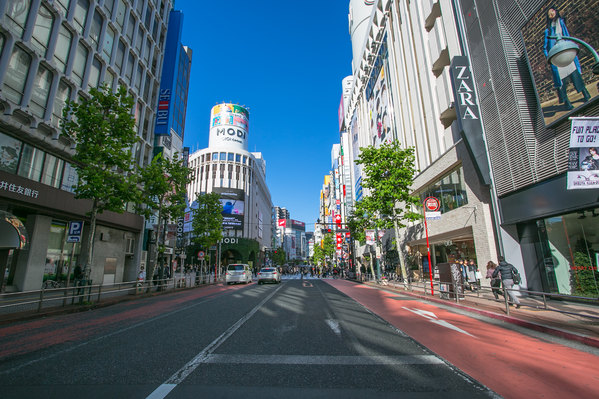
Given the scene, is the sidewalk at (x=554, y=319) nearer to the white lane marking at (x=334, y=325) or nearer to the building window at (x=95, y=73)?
the white lane marking at (x=334, y=325)

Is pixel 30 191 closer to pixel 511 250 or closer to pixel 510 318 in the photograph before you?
pixel 510 318

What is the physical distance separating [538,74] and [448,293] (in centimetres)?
930

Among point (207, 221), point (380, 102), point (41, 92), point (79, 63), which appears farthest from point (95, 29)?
point (380, 102)

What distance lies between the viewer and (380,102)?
35562 millimetres

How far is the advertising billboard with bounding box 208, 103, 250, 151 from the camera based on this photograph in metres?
72.8

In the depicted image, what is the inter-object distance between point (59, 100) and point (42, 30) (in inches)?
140

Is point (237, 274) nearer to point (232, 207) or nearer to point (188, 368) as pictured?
point (188, 368)

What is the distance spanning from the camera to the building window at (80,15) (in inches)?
726

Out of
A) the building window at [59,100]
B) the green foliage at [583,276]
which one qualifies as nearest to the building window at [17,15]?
the building window at [59,100]

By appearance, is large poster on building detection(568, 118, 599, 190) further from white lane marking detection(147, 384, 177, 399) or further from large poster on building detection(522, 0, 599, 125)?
white lane marking detection(147, 384, 177, 399)

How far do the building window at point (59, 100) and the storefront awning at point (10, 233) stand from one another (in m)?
6.10

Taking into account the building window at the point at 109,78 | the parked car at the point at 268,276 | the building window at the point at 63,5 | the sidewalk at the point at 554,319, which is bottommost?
the sidewalk at the point at 554,319

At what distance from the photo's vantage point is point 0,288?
14.6 meters

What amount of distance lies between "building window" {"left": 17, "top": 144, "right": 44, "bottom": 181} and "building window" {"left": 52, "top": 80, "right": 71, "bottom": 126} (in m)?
2.04
